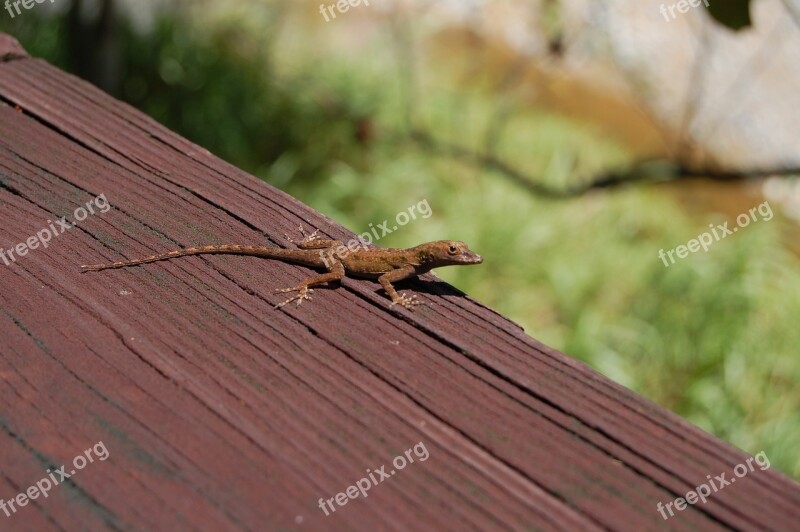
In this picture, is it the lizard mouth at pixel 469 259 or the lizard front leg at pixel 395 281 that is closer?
the lizard front leg at pixel 395 281

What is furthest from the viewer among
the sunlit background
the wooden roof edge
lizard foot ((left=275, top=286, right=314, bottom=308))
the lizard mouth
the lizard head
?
the sunlit background

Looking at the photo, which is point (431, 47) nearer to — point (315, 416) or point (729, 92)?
point (729, 92)

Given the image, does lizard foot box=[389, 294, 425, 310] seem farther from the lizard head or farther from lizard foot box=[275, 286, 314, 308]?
the lizard head

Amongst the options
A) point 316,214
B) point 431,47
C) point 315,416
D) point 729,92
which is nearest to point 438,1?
point 431,47

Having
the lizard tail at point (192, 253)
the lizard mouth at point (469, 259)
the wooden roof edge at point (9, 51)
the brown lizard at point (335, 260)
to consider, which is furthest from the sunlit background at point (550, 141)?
the wooden roof edge at point (9, 51)

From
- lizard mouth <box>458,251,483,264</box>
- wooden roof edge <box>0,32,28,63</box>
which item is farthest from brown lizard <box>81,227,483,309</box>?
wooden roof edge <box>0,32,28,63</box>

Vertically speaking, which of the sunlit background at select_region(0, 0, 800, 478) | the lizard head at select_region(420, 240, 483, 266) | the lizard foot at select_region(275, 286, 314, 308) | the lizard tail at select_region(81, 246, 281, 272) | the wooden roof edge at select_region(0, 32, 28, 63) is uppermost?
the sunlit background at select_region(0, 0, 800, 478)

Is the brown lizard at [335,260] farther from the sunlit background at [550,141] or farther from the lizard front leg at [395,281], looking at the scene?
the sunlit background at [550,141]

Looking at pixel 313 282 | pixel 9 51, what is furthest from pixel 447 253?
pixel 9 51
